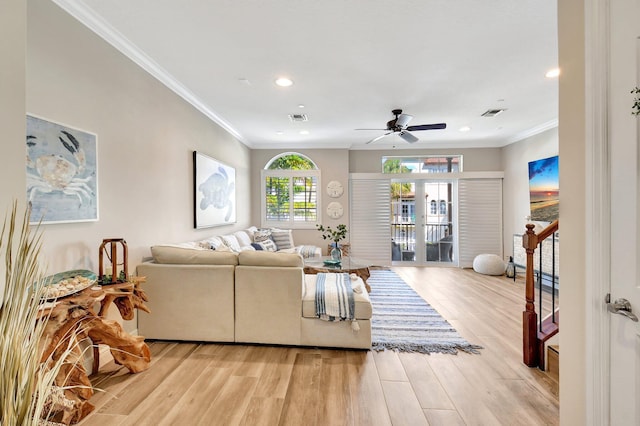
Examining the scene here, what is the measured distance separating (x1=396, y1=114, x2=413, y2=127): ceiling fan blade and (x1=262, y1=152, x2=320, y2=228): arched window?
8.27 feet

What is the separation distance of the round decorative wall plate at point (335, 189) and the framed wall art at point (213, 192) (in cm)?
207

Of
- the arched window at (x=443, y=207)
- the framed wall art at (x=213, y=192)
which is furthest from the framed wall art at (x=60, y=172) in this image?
the arched window at (x=443, y=207)

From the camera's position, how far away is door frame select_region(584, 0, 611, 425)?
118 centimetres

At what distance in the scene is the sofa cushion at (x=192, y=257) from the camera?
110 inches

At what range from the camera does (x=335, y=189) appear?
6340 mm

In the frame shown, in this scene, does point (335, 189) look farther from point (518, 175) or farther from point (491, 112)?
point (518, 175)

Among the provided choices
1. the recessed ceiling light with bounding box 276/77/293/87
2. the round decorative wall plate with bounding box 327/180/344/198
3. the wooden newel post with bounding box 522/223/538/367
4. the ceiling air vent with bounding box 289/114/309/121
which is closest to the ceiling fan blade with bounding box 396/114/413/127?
the ceiling air vent with bounding box 289/114/309/121

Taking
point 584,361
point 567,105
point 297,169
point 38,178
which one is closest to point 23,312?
point 38,178

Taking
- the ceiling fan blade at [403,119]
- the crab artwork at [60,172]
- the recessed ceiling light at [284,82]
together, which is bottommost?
the crab artwork at [60,172]

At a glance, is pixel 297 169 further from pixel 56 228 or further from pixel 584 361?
pixel 584 361

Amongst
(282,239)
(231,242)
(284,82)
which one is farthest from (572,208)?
(282,239)

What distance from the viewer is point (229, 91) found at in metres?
3.56

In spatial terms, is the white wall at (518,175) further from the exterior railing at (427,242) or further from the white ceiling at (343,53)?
the exterior railing at (427,242)

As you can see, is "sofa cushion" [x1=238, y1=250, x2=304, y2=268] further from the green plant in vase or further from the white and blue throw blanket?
the green plant in vase
